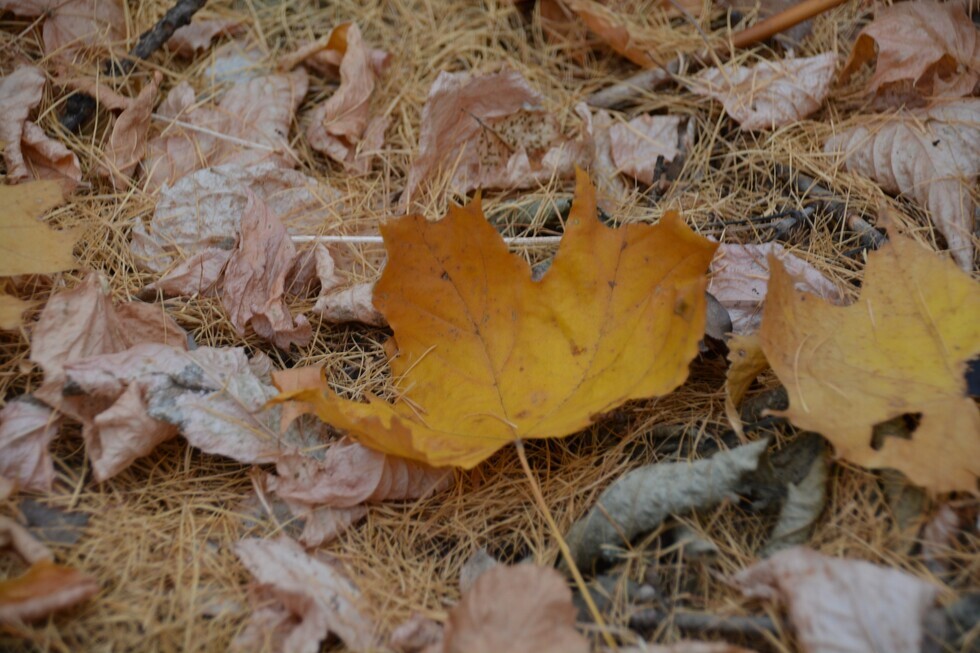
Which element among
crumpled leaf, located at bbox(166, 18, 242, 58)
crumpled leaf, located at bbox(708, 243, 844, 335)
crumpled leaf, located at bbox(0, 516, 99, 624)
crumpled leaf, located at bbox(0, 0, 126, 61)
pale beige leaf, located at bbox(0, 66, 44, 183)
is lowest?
crumpled leaf, located at bbox(0, 516, 99, 624)

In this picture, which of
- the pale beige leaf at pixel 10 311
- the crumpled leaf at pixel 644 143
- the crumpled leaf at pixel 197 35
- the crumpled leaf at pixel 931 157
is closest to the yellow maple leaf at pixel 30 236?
the pale beige leaf at pixel 10 311

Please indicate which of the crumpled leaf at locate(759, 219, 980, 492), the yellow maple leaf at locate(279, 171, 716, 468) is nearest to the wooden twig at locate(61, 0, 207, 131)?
the yellow maple leaf at locate(279, 171, 716, 468)

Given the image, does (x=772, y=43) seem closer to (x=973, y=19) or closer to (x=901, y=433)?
(x=973, y=19)

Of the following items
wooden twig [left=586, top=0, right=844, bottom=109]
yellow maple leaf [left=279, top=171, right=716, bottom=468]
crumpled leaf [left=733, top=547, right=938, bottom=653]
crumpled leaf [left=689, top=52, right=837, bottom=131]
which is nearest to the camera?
crumpled leaf [left=733, top=547, right=938, bottom=653]

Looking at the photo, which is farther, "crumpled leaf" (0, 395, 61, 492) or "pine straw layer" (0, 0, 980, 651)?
"crumpled leaf" (0, 395, 61, 492)

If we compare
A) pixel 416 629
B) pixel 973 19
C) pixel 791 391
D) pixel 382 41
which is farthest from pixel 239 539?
pixel 973 19

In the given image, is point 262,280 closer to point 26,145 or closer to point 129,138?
point 129,138

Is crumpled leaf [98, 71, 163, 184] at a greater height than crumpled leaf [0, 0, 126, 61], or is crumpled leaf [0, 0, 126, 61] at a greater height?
crumpled leaf [0, 0, 126, 61]

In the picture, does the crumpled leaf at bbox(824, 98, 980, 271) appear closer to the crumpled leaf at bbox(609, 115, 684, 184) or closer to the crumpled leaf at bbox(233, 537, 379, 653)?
the crumpled leaf at bbox(609, 115, 684, 184)
